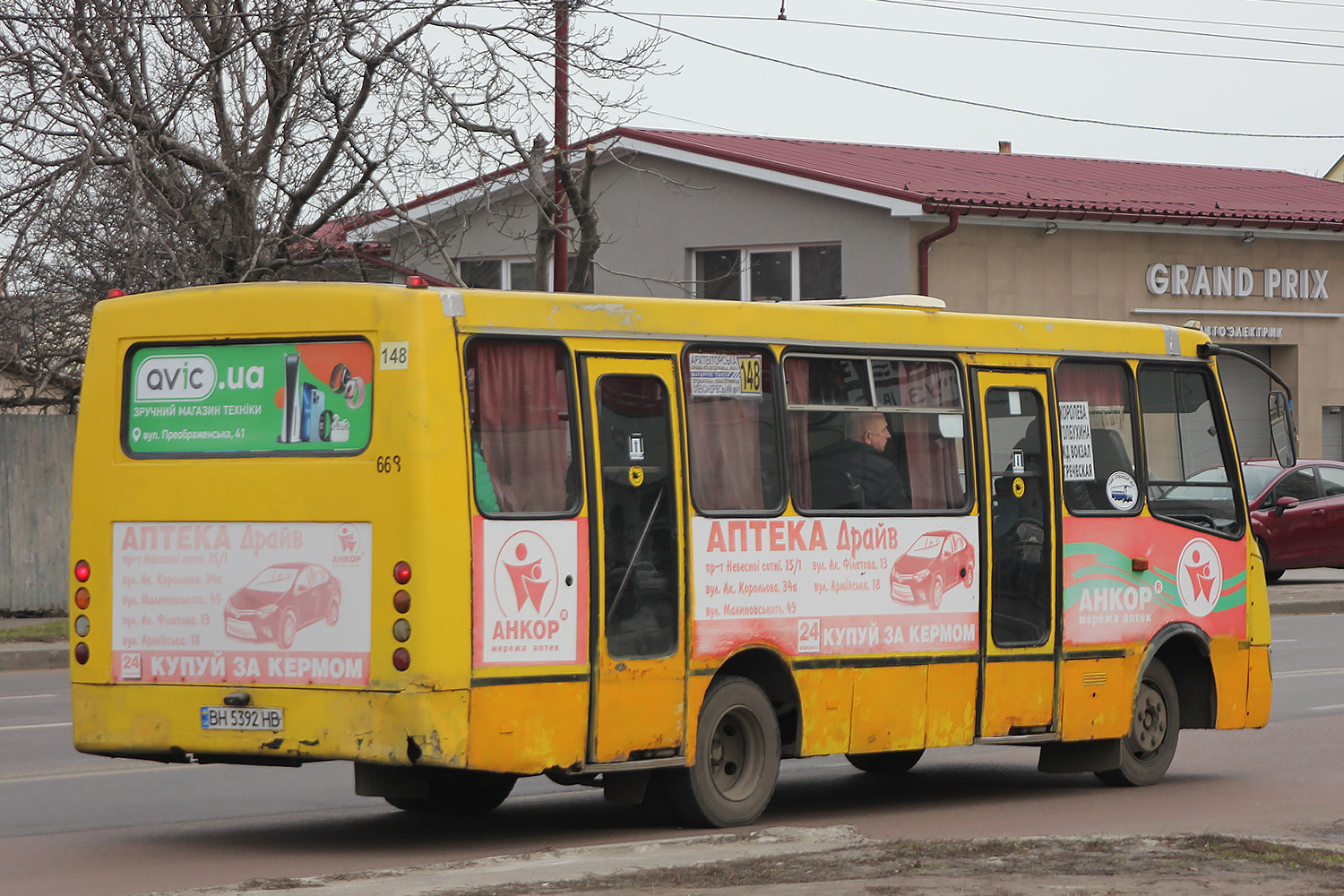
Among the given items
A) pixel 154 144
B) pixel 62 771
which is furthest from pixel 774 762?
pixel 154 144

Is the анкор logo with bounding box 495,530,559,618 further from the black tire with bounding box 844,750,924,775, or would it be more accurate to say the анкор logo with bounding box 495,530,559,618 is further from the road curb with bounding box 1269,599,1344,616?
the road curb with bounding box 1269,599,1344,616

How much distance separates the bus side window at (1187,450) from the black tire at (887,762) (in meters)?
2.07

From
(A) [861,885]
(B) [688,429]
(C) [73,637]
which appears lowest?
(A) [861,885]

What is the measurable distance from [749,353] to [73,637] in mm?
3473

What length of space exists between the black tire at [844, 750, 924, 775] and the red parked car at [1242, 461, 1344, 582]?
1565 centimetres

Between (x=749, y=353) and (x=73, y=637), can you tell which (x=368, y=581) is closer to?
(x=73, y=637)

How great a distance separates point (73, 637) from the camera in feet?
29.7

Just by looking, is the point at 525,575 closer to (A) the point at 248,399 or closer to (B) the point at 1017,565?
(A) the point at 248,399

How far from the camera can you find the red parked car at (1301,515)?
86.3 ft

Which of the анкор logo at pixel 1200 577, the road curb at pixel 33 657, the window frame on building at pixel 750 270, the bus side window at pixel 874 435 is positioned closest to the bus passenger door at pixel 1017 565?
the bus side window at pixel 874 435

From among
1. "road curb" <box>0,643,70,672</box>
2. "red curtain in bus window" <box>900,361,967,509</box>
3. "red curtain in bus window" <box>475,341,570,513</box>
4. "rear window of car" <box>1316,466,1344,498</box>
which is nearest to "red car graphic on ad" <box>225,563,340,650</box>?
"red curtain in bus window" <box>475,341,570,513</box>

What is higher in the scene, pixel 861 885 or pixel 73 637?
pixel 73 637

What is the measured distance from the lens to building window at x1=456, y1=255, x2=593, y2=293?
32.6m

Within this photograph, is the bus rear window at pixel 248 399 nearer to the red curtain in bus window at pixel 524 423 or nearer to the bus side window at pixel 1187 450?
the red curtain in bus window at pixel 524 423
